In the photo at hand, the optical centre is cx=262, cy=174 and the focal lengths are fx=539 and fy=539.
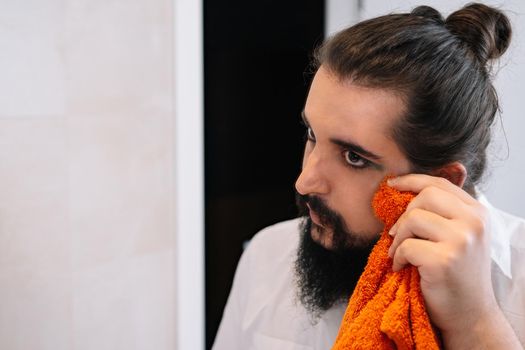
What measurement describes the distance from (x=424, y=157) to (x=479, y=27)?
178 millimetres

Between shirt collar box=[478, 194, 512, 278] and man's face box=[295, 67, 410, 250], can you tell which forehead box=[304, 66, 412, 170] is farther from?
shirt collar box=[478, 194, 512, 278]

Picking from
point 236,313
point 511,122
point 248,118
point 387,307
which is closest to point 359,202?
point 387,307

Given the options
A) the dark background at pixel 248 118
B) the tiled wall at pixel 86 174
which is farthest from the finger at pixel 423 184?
the dark background at pixel 248 118

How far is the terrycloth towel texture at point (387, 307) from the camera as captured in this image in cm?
54

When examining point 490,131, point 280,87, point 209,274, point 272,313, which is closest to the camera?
point 490,131

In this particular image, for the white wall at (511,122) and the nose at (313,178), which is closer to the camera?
the nose at (313,178)

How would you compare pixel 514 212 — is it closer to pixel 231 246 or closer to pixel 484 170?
pixel 484 170

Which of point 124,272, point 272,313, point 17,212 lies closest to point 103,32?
point 17,212

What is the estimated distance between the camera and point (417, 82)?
65 cm

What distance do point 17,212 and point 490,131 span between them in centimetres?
79

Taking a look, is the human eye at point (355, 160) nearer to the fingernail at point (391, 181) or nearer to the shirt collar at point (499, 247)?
the fingernail at point (391, 181)

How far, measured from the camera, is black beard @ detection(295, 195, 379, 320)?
2.40 ft

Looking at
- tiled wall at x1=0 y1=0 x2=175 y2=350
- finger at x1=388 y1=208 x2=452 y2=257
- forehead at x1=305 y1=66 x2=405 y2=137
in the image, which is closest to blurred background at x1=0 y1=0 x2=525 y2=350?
tiled wall at x1=0 y1=0 x2=175 y2=350

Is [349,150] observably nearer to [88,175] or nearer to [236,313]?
[236,313]
